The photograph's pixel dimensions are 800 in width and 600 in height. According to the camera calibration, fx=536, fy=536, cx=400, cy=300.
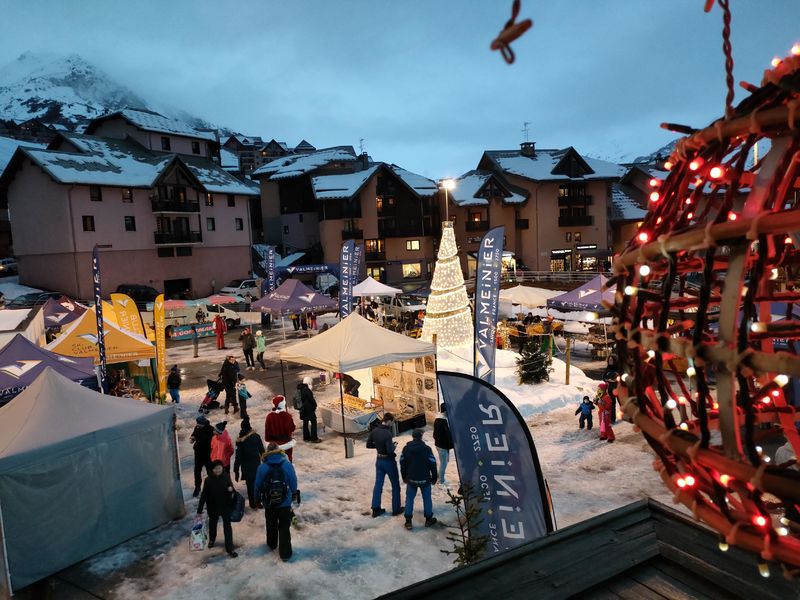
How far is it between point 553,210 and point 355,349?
1613 inches

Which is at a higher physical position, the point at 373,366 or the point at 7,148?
the point at 7,148

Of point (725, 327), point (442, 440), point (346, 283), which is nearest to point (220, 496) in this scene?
point (442, 440)

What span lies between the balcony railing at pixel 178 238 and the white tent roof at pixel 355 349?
105 feet

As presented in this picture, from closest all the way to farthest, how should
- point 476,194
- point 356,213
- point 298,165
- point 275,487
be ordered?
1. point 275,487
2. point 356,213
3. point 476,194
4. point 298,165

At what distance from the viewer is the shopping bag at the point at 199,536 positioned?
8148mm

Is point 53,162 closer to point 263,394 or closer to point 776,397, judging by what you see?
point 263,394

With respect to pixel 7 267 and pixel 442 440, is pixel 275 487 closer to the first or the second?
pixel 442 440

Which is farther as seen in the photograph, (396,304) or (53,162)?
(53,162)

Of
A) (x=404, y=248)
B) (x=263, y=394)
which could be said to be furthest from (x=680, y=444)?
(x=404, y=248)

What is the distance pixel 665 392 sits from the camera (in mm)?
2301

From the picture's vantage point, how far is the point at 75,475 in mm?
7871

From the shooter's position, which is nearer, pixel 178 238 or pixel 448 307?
pixel 448 307

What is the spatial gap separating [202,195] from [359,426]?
36709 millimetres

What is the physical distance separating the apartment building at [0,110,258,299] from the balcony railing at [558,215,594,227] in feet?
91.1
